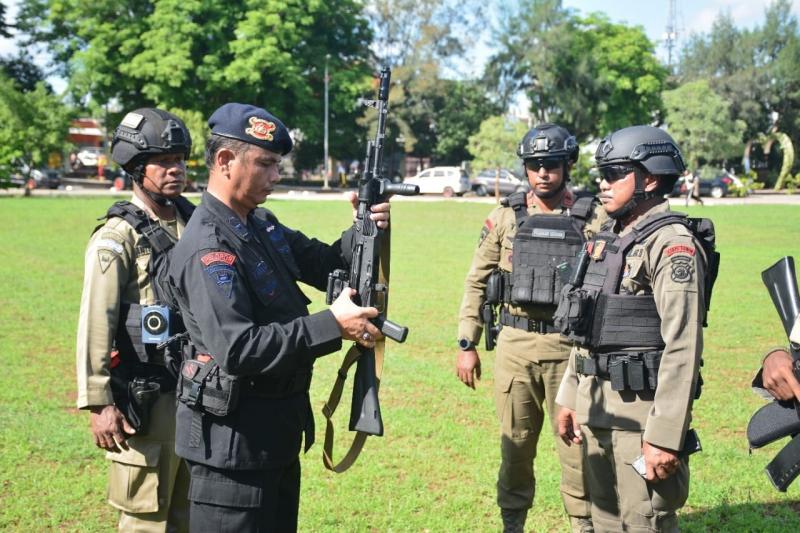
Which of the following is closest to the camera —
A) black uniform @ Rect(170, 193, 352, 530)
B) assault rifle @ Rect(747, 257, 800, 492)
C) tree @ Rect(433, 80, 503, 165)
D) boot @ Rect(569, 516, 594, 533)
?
black uniform @ Rect(170, 193, 352, 530)

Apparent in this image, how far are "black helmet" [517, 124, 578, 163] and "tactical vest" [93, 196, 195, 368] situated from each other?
2.41 m

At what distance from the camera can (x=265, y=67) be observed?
4941cm

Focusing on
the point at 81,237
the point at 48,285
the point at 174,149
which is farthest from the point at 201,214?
the point at 81,237

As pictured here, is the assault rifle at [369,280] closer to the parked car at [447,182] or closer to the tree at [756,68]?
the parked car at [447,182]

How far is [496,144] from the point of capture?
48406 mm

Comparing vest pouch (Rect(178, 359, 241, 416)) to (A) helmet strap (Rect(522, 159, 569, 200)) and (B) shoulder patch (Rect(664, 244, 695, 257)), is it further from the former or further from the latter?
(A) helmet strap (Rect(522, 159, 569, 200))

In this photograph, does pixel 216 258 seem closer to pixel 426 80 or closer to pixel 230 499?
pixel 230 499

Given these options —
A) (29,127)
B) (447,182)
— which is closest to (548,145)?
(447,182)

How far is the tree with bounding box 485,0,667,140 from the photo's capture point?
59.2m

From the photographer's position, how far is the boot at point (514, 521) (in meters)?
4.88

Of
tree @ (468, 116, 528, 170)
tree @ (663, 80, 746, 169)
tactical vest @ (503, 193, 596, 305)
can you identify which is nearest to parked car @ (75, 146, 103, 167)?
tree @ (468, 116, 528, 170)

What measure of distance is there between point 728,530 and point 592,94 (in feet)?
193

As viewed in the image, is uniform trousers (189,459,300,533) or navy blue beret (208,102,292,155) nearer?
uniform trousers (189,459,300,533)

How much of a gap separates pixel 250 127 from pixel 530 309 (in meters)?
2.51
